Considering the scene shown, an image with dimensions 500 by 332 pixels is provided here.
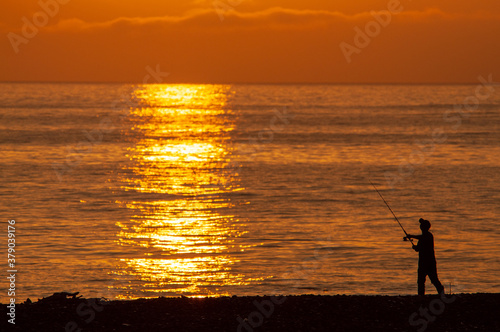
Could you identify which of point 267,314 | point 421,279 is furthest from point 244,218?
point 267,314

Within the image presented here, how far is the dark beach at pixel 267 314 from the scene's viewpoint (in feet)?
36.3

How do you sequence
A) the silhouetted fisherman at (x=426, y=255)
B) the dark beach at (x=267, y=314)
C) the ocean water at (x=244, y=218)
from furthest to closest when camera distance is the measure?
the ocean water at (x=244, y=218)
the silhouetted fisherman at (x=426, y=255)
the dark beach at (x=267, y=314)

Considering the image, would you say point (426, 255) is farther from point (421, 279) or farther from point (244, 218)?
point (244, 218)

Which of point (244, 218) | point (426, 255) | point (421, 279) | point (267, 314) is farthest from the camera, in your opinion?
point (244, 218)

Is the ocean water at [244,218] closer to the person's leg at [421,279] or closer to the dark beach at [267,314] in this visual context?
the person's leg at [421,279]

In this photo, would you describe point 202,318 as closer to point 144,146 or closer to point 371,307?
point 371,307

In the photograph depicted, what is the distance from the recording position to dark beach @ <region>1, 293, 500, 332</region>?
11062mm

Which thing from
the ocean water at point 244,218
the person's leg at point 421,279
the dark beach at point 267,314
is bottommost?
the dark beach at point 267,314

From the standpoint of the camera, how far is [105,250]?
Answer: 2162 centimetres

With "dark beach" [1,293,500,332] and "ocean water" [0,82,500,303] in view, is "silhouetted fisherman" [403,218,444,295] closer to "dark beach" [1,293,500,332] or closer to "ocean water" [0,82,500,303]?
"dark beach" [1,293,500,332]

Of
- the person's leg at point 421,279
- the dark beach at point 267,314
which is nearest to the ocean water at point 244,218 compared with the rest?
the person's leg at point 421,279

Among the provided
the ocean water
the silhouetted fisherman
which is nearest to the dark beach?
the silhouetted fisherman

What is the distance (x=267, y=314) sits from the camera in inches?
463

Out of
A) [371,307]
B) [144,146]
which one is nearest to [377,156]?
[144,146]
